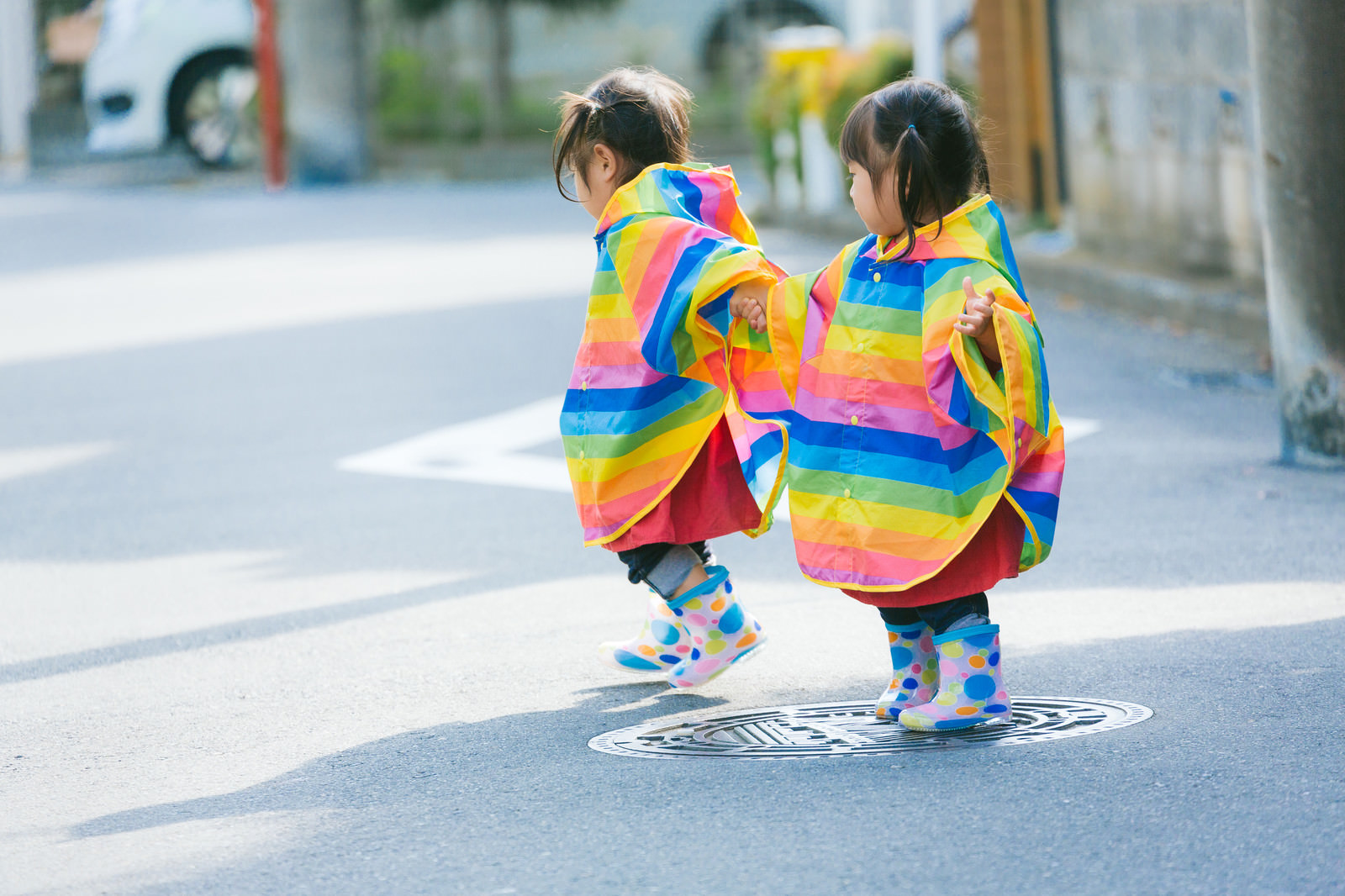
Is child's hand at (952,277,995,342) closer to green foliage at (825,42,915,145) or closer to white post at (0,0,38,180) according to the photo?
green foliage at (825,42,915,145)

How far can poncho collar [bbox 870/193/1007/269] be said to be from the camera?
3.54 m

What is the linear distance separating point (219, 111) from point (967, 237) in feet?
74.9

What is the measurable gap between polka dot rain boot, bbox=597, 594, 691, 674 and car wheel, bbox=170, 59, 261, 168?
21.5 meters

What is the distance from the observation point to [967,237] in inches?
140

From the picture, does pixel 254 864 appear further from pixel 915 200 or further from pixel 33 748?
pixel 915 200

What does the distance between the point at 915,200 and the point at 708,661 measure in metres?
1.13

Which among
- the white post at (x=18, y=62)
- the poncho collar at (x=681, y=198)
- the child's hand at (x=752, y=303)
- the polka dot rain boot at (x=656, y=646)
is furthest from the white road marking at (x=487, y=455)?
the white post at (x=18, y=62)

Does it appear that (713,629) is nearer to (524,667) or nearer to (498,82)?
(524,667)

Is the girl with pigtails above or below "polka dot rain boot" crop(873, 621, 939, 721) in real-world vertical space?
above

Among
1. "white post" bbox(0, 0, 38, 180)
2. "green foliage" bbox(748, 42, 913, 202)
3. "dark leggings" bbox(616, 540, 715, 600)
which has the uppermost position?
"white post" bbox(0, 0, 38, 180)

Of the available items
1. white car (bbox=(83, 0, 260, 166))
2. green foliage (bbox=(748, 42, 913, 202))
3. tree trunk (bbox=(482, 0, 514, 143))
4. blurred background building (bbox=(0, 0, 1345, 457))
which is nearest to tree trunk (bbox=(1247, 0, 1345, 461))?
green foliage (bbox=(748, 42, 913, 202))

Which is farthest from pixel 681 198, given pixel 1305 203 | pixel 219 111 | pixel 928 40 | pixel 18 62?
pixel 18 62

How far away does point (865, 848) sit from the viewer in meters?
3.11

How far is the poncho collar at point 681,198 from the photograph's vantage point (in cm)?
387
